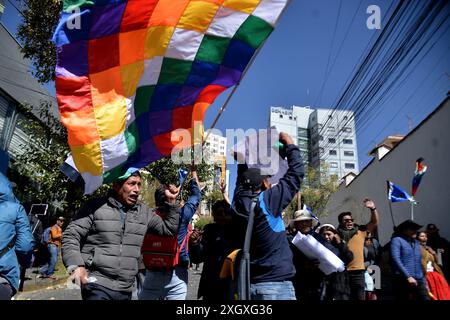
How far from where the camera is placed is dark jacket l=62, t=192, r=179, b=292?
110 inches

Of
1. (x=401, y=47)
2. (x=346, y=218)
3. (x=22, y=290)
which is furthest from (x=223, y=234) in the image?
(x=22, y=290)

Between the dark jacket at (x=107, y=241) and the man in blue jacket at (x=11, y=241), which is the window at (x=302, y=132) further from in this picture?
the man in blue jacket at (x=11, y=241)

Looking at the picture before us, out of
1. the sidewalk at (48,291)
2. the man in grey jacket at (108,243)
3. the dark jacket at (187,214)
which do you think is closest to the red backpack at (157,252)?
the dark jacket at (187,214)

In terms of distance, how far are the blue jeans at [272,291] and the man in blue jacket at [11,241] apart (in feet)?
6.44

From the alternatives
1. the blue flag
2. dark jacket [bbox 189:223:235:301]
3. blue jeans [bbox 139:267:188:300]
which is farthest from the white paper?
the blue flag

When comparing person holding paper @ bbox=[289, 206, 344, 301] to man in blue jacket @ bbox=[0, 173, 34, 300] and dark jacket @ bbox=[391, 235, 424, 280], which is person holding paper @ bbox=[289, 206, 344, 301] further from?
man in blue jacket @ bbox=[0, 173, 34, 300]

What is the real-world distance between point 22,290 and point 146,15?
262 inches

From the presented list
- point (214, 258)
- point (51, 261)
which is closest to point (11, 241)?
point (214, 258)

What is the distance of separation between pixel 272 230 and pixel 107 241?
1.32m

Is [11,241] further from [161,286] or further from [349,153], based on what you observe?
[349,153]

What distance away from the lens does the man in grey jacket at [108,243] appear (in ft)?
8.98

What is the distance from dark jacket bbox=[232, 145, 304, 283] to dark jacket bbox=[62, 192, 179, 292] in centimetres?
100

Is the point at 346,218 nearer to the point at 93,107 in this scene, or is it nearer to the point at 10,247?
the point at 93,107

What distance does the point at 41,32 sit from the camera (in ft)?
32.7
